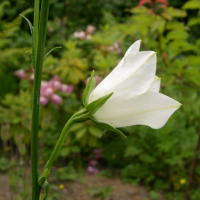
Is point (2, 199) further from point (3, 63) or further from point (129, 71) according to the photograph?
point (129, 71)

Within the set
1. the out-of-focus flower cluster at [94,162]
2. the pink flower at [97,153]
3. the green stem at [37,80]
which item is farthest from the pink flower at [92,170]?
the green stem at [37,80]

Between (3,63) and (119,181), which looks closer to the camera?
(119,181)

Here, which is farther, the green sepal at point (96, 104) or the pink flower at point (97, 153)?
the pink flower at point (97, 153)

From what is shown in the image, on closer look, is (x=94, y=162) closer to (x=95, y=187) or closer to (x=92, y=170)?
(x=92, y=170)

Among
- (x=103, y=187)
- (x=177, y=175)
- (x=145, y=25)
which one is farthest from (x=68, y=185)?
(x=145, y=25)

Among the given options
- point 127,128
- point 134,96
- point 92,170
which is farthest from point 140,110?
point 92,170

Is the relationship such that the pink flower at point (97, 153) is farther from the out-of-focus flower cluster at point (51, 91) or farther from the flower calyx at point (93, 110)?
the flower calyx at point (93, 110)

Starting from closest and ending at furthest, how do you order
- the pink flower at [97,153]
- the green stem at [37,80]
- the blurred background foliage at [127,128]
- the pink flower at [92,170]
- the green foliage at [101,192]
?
the green stem at [37,80] < the blurred background foliage at [127,128] < the green foliage at [101,192] < the pink flower at [92,170] < the pink flower at [97,153]
